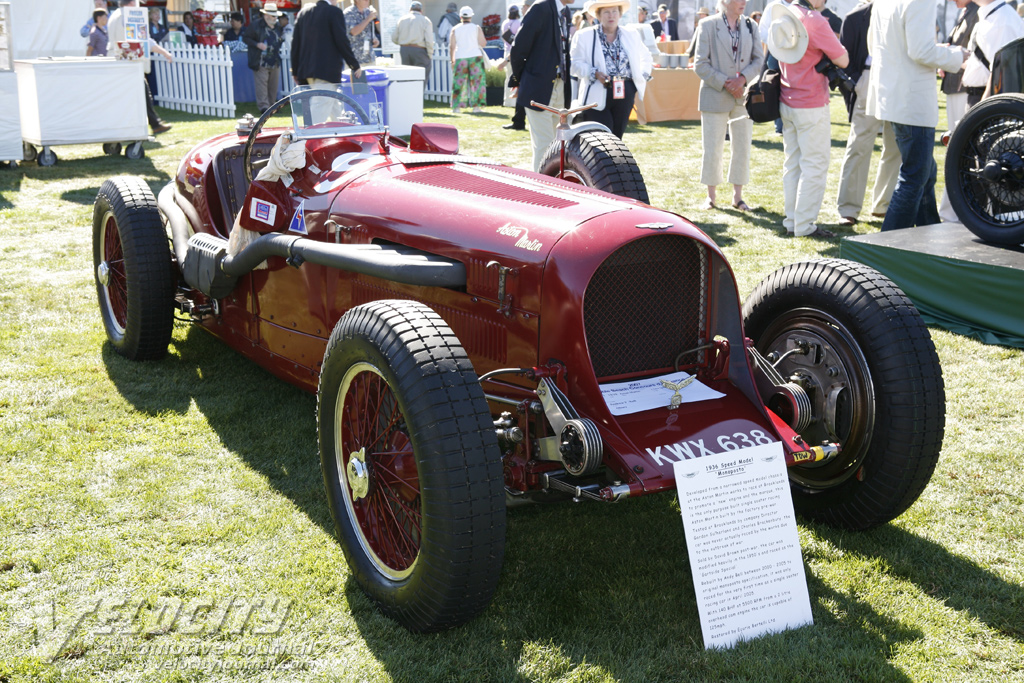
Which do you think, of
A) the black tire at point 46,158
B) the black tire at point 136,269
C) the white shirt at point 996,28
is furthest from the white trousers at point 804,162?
the black tire at point 46,158

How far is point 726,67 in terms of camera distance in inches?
343

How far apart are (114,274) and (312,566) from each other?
289 cm

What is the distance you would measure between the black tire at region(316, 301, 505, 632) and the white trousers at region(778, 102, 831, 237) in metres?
5.82

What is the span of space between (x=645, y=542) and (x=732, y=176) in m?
6.39

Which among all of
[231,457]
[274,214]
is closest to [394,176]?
[274,214]

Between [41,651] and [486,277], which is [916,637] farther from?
[41,651]

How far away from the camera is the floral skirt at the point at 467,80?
17.2 metres

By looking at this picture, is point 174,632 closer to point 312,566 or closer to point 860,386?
point 312,566

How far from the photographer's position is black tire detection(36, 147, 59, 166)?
11336 mm

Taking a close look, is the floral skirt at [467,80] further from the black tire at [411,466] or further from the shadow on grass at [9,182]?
the black tire at [411,466]

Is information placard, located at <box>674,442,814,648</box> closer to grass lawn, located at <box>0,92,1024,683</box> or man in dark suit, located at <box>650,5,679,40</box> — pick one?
grass lawn, located at <box>0,92,1024,683</box>

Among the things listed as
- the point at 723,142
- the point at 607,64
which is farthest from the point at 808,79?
the point at 607,64

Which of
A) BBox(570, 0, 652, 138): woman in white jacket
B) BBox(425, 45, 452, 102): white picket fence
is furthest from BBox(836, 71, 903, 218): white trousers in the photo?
BBox(425, 45, 452, 102): white picket fence

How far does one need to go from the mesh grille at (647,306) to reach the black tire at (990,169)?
3.29 meters
